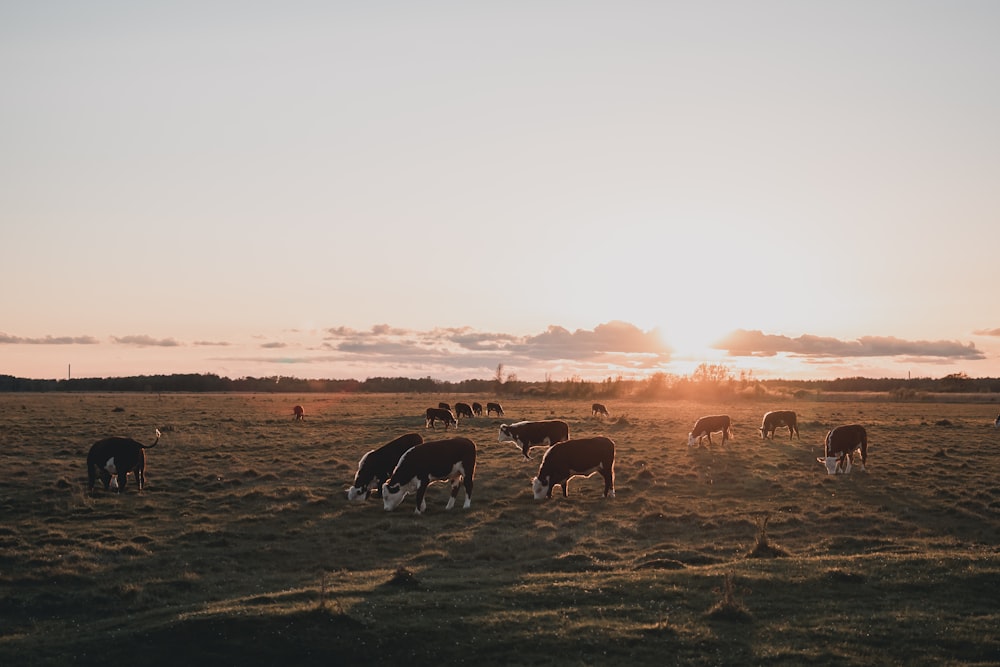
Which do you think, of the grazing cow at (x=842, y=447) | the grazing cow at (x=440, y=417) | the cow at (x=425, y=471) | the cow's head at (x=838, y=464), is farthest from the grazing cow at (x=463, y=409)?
the cow at (x=425, y=471)

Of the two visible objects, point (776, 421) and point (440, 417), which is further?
point (440, 417)

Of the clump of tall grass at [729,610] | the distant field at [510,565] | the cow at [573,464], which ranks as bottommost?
the distant field at [510,565]

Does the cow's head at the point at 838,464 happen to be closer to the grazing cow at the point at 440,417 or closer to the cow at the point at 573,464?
the cow at the point at 573,464

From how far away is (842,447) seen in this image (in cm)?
3159

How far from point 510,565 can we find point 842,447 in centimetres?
1863

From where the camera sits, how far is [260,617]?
1273cm

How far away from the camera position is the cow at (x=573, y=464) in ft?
86.2

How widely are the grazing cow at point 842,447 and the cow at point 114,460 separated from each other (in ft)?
80.4

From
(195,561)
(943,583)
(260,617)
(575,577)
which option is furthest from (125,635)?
(943,583)

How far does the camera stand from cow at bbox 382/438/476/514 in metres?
24.5

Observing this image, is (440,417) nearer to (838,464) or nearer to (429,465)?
(838,464)

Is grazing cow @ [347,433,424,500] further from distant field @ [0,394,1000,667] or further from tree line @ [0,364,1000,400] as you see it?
tree line @ [0,364,1000,400]

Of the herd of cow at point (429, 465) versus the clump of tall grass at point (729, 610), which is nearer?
the clump of tall grass at point (729, 610)

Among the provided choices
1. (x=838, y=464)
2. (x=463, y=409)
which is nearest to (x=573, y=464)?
(x=838, y=464)
